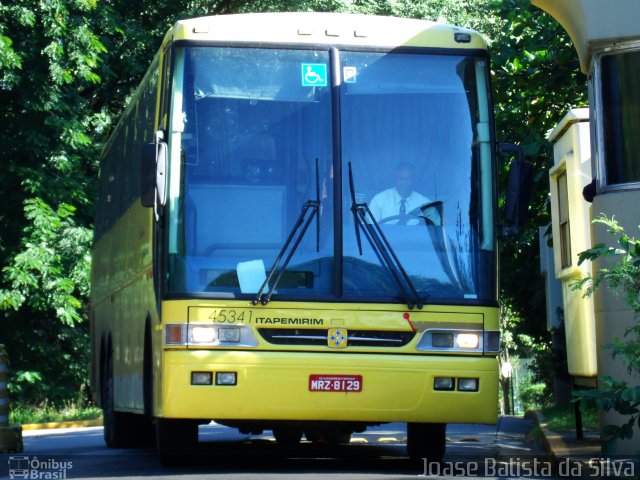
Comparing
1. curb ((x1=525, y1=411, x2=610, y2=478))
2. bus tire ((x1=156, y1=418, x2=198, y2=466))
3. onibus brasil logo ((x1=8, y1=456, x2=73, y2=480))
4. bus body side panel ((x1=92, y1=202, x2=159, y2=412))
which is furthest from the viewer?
bus body side panel ((x1=92, y1=202, x2=159, y2=412))

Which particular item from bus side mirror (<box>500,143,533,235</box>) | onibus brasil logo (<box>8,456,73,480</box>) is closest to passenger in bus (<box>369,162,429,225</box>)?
bus side mirror (<box>500,143,533,235</box>)

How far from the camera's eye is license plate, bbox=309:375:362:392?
35.3ft

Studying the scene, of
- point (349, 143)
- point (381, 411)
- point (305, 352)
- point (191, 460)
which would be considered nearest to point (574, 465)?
point (381, 411)

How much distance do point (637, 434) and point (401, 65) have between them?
11.2ft

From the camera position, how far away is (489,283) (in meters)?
11.1

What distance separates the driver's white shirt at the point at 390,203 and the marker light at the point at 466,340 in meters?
0.95

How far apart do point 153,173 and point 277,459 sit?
3771 millimetres

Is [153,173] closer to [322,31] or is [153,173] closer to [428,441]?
[322,31]

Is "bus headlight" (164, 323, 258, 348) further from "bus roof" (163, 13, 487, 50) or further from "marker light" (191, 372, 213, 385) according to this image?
"bus roof" (163, 13, 487, 50)

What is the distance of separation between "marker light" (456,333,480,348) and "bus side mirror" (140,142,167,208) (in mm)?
2477

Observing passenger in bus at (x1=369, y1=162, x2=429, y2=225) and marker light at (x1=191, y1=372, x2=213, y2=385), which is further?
passenger in bus at (x1=369, y1=162, x2=429, y2=225)

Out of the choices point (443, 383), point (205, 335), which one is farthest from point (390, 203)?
point (205, 335)

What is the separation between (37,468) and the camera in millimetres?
12914

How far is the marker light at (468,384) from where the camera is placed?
1095 cm
